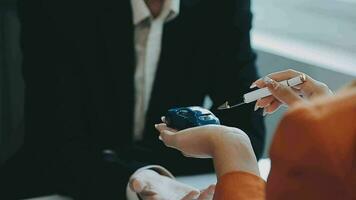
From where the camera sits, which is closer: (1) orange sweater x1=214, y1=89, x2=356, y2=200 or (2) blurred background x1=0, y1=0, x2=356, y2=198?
(1) orange sweater x1=214, y1=89, x2=356, y2=200

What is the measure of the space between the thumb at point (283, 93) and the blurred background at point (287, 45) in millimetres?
712

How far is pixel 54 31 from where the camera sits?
1.11 metres

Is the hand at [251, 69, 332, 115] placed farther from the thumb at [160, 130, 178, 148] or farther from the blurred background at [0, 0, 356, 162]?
the blurred background at [0, 0, 356, 162]

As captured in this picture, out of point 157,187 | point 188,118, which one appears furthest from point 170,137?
point 157,187

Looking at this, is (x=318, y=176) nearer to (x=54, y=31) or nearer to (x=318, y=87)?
(x=318, y=87)

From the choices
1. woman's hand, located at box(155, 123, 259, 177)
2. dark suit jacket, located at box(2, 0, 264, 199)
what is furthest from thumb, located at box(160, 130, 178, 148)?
dark suit jacket, located at box(2, 0, 264, 199)

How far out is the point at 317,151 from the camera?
32 cm

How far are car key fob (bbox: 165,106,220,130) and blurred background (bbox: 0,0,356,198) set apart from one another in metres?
0.66

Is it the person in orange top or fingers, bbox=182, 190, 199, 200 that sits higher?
the person in orange top

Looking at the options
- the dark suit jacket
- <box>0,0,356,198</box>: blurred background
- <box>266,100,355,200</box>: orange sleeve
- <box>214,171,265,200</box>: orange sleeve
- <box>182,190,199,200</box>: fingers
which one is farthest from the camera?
<box>0,0,356,198</box>: blurred background

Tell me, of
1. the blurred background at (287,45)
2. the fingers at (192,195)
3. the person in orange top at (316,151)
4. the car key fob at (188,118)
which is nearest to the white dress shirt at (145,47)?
the blurred background at (287,45)

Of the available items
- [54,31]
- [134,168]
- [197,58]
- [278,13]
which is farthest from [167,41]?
[278,13]

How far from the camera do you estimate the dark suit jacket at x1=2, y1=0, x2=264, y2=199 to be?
1.10 meters

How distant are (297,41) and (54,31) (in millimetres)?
574
